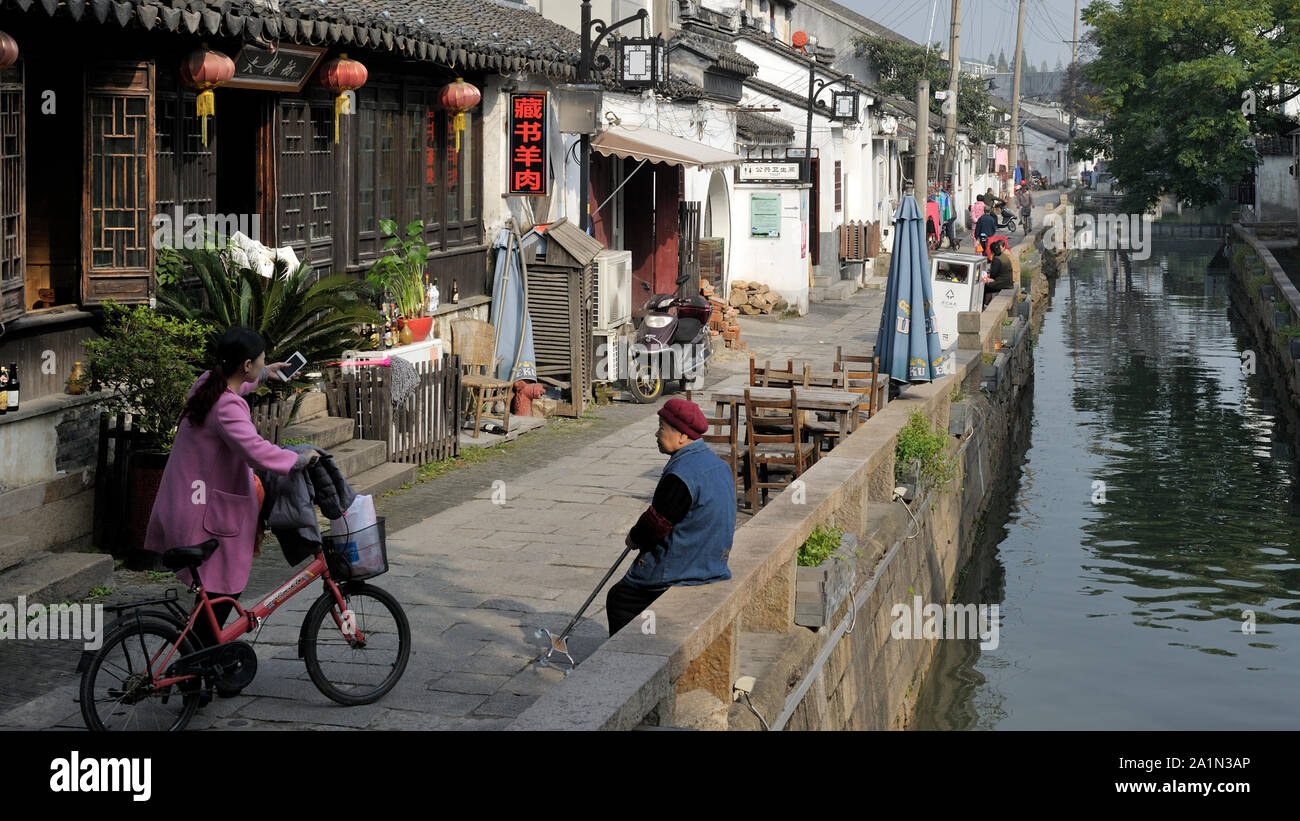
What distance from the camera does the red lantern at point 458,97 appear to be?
15344 millimetres

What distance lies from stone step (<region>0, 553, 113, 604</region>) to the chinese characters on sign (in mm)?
8715

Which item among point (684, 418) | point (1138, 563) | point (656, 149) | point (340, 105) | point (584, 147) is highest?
point (656, 149)

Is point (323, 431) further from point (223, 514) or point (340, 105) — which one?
point (223, 514)

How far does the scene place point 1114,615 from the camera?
1492 centimetres

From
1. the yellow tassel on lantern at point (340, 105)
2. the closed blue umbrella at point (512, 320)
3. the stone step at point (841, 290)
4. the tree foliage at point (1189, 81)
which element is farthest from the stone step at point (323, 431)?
the tree foliage at point (1189, 81)

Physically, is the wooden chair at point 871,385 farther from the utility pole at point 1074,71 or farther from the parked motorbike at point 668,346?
the utility pole at point 1074,71

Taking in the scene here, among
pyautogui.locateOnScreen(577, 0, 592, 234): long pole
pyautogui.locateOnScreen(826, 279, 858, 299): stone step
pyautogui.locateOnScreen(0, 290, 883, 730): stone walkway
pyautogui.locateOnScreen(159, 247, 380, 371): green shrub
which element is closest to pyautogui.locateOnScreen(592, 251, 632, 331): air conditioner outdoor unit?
pyautogui.locateOnScreen(577, 0, 592, 234): long pole

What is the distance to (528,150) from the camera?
55.3 ft

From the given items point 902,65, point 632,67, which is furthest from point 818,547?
point 902,65

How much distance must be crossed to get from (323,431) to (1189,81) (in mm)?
40147

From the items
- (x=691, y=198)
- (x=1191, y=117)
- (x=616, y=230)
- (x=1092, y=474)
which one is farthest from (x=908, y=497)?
(x=1191, y=117)

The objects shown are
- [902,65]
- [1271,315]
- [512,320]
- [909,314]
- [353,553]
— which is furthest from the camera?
[902,65]

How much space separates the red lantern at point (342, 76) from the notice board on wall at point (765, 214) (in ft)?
46.9
